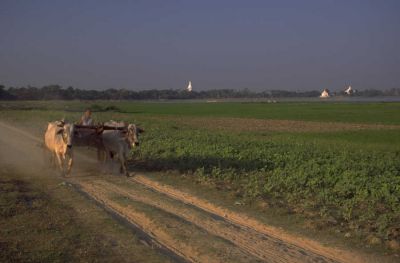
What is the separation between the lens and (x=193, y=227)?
27.3 ft

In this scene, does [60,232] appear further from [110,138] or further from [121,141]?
[110,138]

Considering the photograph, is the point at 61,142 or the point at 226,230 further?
the point at 61,142

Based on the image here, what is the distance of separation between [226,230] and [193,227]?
1.81 feet

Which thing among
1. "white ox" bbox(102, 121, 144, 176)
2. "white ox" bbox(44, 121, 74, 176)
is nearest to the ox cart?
"white ox" bbox(102, 121, 144, 176)

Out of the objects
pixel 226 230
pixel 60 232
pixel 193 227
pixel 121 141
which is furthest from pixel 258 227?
pixel 121 141

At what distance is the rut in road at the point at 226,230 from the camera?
6.97 metres

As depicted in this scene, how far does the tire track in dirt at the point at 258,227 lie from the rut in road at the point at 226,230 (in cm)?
14

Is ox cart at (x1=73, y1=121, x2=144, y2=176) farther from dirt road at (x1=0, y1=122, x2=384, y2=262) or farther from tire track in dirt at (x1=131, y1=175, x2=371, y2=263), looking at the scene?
tire track in dirt at (x1=131, y1=175, x2=371, y2=263)

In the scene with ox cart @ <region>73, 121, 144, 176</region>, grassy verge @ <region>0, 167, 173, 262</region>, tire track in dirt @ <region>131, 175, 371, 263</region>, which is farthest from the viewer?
ox cart @ <region>73, 121, 144, 176</region>

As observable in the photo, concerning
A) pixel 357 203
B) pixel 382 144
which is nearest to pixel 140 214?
pixel 357 203

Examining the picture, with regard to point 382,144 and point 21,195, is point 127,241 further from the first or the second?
point 382,144

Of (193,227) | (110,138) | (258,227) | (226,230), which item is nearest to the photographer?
(226,230)

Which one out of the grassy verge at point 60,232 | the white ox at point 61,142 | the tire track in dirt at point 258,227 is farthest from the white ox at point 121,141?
the grassy verge at point 60,232

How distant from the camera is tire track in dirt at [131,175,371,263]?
710 centimetres
